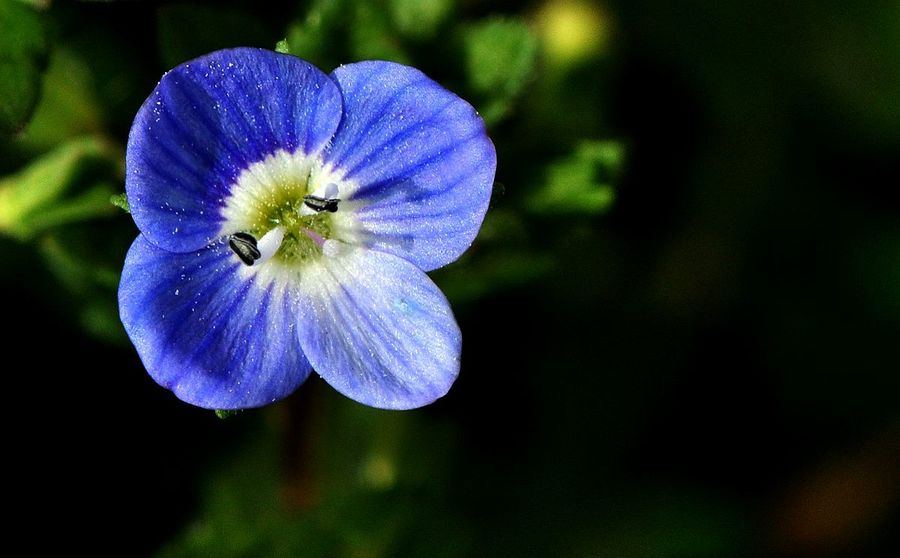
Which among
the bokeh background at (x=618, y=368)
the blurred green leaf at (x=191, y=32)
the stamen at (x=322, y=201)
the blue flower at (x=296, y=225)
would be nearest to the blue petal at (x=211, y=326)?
the blue flower at (x=296, y=225)

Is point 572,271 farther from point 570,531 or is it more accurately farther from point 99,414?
point 99,414

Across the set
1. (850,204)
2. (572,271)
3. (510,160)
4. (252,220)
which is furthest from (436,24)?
(850,204)

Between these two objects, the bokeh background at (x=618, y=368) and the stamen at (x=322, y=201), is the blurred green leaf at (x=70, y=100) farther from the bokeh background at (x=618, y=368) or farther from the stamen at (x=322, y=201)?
the stamen at (x=322, y=201)

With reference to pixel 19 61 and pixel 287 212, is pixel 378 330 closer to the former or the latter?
pixel 287 212

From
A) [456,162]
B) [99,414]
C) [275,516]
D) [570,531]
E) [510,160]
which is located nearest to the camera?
[456,162]

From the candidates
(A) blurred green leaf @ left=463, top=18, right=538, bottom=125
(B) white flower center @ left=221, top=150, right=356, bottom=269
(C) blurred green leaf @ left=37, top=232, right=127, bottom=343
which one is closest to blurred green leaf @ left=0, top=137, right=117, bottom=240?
(C) blurred green leaf @ left=37, top=232, right=127, bottom=343

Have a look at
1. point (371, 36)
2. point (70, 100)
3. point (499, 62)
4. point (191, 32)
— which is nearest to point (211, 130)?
point (191, 32)

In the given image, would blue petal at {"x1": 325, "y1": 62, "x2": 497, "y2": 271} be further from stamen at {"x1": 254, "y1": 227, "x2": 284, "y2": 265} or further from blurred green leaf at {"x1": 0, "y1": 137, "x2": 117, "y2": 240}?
blurred green leaf at {"x1": 0, "y1": 137, "x2": 117, "y2": 240}
